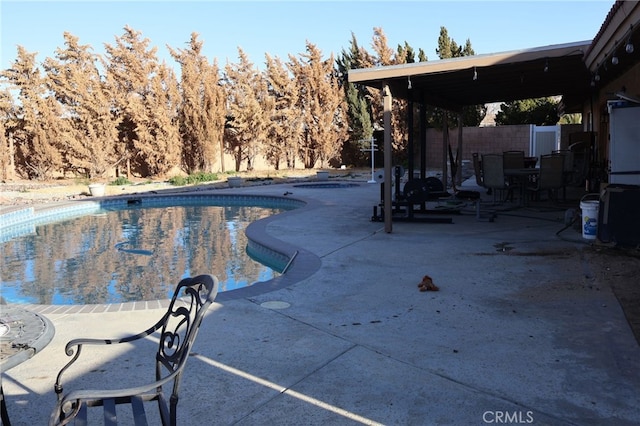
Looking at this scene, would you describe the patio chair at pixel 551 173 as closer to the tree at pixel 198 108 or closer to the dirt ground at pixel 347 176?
the dirt ground at pixel 347 176

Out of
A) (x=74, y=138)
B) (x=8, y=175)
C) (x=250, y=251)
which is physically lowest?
(x=250, y=251)

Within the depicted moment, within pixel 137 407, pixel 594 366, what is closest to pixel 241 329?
pixel 137 407

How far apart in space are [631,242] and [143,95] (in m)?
20.3

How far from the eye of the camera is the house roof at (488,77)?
6.69m

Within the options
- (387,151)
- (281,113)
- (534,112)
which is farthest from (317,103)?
(387,151)

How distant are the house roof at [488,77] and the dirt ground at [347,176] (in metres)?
2.65

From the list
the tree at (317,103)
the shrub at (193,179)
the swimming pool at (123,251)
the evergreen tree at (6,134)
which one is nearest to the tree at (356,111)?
the tree at (317,103)

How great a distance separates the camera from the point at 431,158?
2533 cm

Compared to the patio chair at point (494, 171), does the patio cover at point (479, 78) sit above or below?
above

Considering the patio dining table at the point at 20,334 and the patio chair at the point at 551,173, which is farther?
the patio chair at the point at 551,173

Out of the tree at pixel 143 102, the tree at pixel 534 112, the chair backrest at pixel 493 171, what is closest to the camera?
the chair backrest at pixel 493 171

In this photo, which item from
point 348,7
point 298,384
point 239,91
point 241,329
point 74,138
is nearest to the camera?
point 298,384

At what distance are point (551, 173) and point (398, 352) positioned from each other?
7.39 m

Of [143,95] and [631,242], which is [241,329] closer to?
[631,242]
